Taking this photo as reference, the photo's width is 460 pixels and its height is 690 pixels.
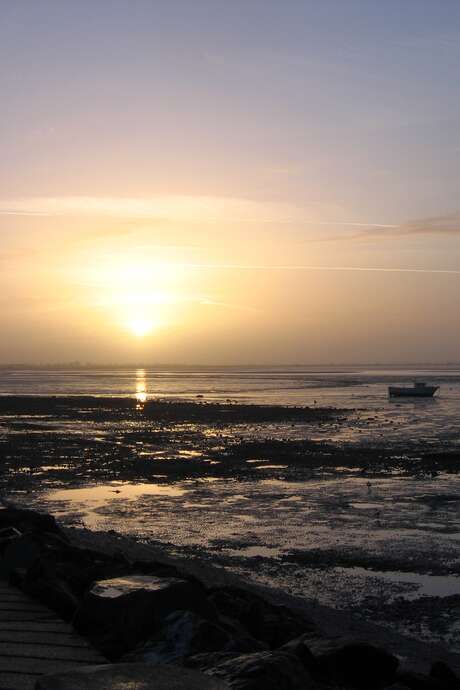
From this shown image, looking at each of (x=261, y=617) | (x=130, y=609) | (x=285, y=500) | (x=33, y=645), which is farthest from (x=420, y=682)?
(x=285, y=500)

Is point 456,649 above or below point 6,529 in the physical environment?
below

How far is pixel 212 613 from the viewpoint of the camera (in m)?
7.48

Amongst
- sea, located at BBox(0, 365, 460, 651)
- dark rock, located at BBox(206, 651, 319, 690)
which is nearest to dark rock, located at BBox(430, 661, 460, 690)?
dark rock, located at BBox(206, 651, 319, 690)

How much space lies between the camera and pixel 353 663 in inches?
255

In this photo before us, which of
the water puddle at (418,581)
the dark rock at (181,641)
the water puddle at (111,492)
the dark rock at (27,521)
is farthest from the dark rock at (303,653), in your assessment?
the water puddle at (111,492)

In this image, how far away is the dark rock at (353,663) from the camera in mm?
6336

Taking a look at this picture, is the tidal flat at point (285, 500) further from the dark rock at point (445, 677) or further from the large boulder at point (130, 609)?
the large boulder at point (130, 609)

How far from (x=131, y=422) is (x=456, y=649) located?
34.4m

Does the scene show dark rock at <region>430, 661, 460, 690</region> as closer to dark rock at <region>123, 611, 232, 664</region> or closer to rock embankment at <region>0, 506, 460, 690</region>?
rock embankment at <region>0, 506, 460, 690</region>

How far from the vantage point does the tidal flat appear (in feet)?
37.1

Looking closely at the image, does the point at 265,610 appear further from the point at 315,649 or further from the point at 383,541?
the point at 383,541

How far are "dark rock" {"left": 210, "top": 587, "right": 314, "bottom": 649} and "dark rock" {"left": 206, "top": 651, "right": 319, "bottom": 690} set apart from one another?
221cm

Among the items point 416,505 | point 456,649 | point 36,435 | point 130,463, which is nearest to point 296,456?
point 130,463

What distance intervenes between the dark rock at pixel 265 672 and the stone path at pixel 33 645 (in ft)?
3.91
